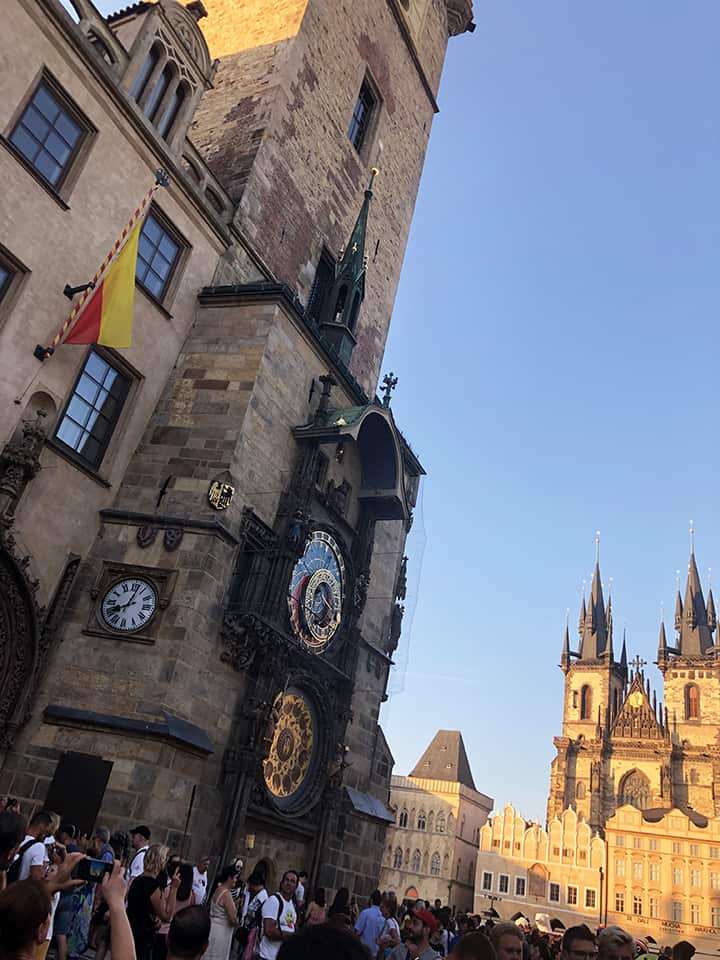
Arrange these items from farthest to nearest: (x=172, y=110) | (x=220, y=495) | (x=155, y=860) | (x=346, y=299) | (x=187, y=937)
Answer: (x=346, y=299) → (x=172, y=110) → (x=220, y=495) → (x=155, y=860) → (x=187, y=937)

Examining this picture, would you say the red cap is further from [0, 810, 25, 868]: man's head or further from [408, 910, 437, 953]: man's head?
[0, 810, 25, 868]: man's head

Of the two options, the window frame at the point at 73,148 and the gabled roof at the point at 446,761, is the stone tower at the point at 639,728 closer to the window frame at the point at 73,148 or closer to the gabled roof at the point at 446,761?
the gabled roof at the point at 446,761

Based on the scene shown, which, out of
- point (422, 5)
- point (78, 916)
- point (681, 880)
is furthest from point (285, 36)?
point (681, 880)

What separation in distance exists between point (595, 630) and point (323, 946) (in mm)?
91703

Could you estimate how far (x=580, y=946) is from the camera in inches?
189

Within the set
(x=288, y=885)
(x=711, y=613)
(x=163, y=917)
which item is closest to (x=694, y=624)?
(x=711, y=613)

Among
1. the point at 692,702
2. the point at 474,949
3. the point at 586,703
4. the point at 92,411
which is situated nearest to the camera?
the point at 474,949

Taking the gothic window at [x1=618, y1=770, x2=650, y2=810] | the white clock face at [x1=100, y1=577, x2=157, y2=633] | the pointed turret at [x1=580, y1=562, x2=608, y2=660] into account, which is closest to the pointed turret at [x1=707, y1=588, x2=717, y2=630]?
the pointed turret at [x1=580, y1=562, x2=608, y2=660]

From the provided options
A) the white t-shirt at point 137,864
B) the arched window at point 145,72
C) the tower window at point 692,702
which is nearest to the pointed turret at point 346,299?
the arched window at point 145,72

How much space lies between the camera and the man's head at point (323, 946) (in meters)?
2.16

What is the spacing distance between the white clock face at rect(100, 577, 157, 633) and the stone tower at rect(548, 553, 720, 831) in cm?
6863

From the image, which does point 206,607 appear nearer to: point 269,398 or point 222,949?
point 269,398

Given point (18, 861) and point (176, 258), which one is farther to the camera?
point (176, 258)

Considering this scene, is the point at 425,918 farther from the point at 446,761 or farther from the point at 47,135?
the point at 446,761
